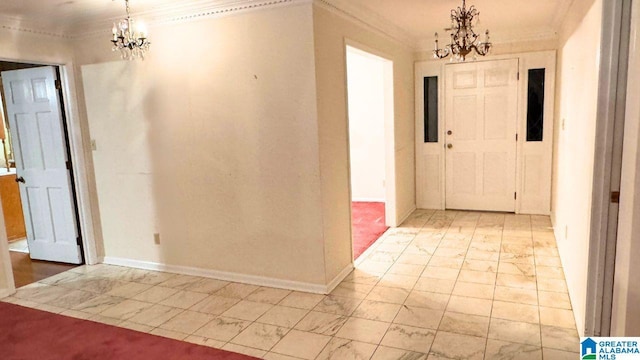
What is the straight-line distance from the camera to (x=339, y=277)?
12.1 feet

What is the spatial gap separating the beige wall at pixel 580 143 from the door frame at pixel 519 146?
173 centimetres

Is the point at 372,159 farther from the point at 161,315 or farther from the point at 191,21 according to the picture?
the point at 161,315

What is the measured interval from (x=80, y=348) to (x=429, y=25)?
14.7 feet

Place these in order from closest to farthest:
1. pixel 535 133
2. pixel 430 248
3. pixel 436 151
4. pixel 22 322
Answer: pixel 22 322, pixel 430 248, pixel 535 133, pixel 436 151

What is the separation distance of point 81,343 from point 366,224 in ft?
11.7

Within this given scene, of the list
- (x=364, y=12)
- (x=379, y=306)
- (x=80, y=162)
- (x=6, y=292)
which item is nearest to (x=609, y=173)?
(x=379, y=306)

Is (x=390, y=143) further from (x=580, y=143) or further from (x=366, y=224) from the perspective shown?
(x=580, y=143)

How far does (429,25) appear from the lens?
188 inches

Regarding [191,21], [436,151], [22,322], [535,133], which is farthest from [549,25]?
[22,322]

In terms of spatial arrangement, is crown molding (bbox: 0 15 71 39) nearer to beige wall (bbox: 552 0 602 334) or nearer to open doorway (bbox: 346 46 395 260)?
open doorway (bbox: 346 46 395 260)

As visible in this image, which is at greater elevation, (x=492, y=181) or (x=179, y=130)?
(x=179, y=130)

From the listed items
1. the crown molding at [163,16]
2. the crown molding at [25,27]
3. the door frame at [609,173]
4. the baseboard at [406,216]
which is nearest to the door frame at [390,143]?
the baseboard at [406,216]

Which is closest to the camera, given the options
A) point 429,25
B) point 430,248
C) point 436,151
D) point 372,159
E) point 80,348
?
point 80,348

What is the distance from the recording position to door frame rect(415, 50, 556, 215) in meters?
5.38
